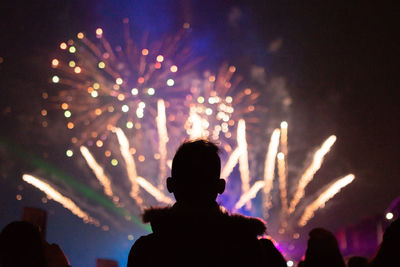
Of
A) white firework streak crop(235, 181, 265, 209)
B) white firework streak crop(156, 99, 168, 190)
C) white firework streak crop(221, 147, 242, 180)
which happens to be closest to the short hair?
white firework streak crop(156, 99, 168, 190)

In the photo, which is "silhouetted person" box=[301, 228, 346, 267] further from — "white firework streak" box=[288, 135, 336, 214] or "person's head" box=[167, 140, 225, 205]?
"white firework streak" box=[288, 135, 336, 214]

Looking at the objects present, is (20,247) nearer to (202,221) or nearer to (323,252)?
(202,221)

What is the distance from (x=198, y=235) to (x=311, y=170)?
27194mm

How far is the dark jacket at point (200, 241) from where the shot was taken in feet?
9.05

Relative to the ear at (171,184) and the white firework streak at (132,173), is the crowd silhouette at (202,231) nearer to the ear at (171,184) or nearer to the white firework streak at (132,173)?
the ear at (171,184)

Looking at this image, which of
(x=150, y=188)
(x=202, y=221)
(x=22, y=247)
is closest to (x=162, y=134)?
(x=150, y=188)

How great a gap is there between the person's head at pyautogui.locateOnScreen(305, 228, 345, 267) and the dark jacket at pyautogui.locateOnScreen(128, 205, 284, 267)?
2.05 metres

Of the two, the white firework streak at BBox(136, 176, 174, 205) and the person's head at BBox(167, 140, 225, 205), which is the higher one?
the white firework streak at BBox(136, 176, 174, 205)

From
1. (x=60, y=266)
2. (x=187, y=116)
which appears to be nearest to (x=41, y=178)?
(x=187, y=116)

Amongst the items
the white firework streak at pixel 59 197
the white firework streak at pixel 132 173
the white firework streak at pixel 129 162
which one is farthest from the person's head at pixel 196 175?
the white firework streak at pixel 59 197

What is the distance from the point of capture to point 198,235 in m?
2.79

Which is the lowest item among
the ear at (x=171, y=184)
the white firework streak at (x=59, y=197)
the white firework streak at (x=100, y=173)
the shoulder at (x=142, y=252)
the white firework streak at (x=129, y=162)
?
the shoulder at (x=142, y=252)

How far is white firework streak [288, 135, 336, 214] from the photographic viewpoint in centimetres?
2877

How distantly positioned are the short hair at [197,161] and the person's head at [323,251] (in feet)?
7.28
